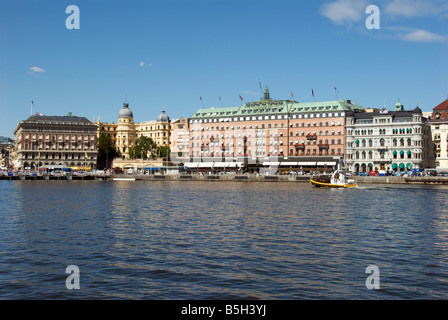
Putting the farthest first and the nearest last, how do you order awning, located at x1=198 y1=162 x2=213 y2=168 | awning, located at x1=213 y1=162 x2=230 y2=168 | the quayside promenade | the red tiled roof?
awning, located at x1=198 y1=162 x2=213 y2=168 → awning, located at x1=213 y1=162 x2=230 y2=168 → the red tiled roof → the quayside promenade

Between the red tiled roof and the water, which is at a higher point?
the red tiled roof

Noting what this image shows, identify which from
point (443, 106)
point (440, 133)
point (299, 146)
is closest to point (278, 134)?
point (299, 146)

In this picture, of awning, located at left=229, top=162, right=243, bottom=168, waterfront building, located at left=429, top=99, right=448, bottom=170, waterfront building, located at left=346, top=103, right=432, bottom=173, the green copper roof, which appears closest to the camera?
waterfront building, located at left=346, top=103, right=432, bottom=173

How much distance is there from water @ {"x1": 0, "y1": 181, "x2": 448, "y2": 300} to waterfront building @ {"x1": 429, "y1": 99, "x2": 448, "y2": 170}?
112 meters

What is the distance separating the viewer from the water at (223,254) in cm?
2409

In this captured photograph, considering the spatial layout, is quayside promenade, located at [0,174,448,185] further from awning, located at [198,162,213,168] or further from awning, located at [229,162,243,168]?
awning, located at [198,162,213,168]

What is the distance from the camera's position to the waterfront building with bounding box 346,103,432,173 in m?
153

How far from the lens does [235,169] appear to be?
609ft

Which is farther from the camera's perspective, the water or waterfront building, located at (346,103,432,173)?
waterfront building, located at (346,103,432,173)

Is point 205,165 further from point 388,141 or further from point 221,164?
point 388,141

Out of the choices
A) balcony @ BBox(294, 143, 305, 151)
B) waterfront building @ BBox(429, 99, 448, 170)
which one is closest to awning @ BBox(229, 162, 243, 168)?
balcony @ BBox(294, 143, 305, 151)

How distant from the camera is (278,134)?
18212cm

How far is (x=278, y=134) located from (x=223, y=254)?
152 m
